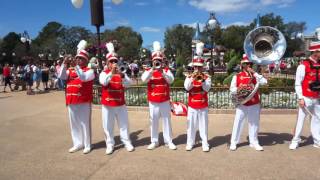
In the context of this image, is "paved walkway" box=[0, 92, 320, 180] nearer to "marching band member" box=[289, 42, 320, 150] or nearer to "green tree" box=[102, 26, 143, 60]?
"marching band member" box=[289, 42, 320, 150]

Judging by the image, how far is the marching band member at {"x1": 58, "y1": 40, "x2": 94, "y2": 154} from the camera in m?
6.29

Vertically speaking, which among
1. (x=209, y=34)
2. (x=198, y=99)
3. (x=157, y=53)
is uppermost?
(x=209, y=34)

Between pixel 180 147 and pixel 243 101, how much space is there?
4.75 feet

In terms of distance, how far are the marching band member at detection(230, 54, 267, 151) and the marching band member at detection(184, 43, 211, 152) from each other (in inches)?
19.7

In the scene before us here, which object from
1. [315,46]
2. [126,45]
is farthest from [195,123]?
[126,45]

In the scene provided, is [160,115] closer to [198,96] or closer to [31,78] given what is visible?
[198,96]

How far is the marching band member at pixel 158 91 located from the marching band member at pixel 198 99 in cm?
38

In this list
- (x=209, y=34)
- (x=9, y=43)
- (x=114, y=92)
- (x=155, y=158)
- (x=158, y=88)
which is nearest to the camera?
(x=155, y=158)

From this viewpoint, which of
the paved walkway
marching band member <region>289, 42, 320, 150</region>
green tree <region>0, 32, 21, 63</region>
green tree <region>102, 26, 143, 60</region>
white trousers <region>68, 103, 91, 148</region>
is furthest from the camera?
green tree <region>0, 32, 21, 63</region>

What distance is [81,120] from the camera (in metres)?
6.53

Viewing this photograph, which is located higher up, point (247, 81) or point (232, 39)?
point (232, 39)

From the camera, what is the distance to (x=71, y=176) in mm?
5211

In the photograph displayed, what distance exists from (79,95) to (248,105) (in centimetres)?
305

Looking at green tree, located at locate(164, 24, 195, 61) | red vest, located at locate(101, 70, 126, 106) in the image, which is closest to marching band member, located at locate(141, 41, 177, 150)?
red vest, located at locate(101, 70, 126, 106)
